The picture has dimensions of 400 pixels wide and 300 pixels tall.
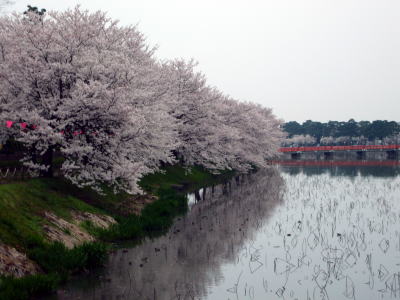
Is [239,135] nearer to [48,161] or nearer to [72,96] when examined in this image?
[48,161]

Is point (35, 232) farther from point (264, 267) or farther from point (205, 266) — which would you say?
point (264, 267)

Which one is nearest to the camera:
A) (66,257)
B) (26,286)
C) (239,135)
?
(26,286)

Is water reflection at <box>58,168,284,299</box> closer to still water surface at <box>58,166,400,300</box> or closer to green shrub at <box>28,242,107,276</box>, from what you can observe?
still water surface at <box>58,166,400,300</box>

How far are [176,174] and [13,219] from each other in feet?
102

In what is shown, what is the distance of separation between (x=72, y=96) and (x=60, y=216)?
6512 millimetres

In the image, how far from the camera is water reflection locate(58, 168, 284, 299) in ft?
50.0

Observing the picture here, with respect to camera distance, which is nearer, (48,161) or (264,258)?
(264,258)

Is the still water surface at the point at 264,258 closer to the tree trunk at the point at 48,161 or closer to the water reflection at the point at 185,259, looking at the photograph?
the water reflection at the point at 185,259

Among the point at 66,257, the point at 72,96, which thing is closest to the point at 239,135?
the point at 72,96

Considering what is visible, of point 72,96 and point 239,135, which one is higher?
point 72,96

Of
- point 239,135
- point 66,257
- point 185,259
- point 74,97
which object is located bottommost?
point 185,259

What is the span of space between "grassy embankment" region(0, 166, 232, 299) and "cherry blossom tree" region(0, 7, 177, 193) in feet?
5.59

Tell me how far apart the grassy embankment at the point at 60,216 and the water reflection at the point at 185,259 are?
88cm

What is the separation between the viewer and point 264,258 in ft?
64.4
